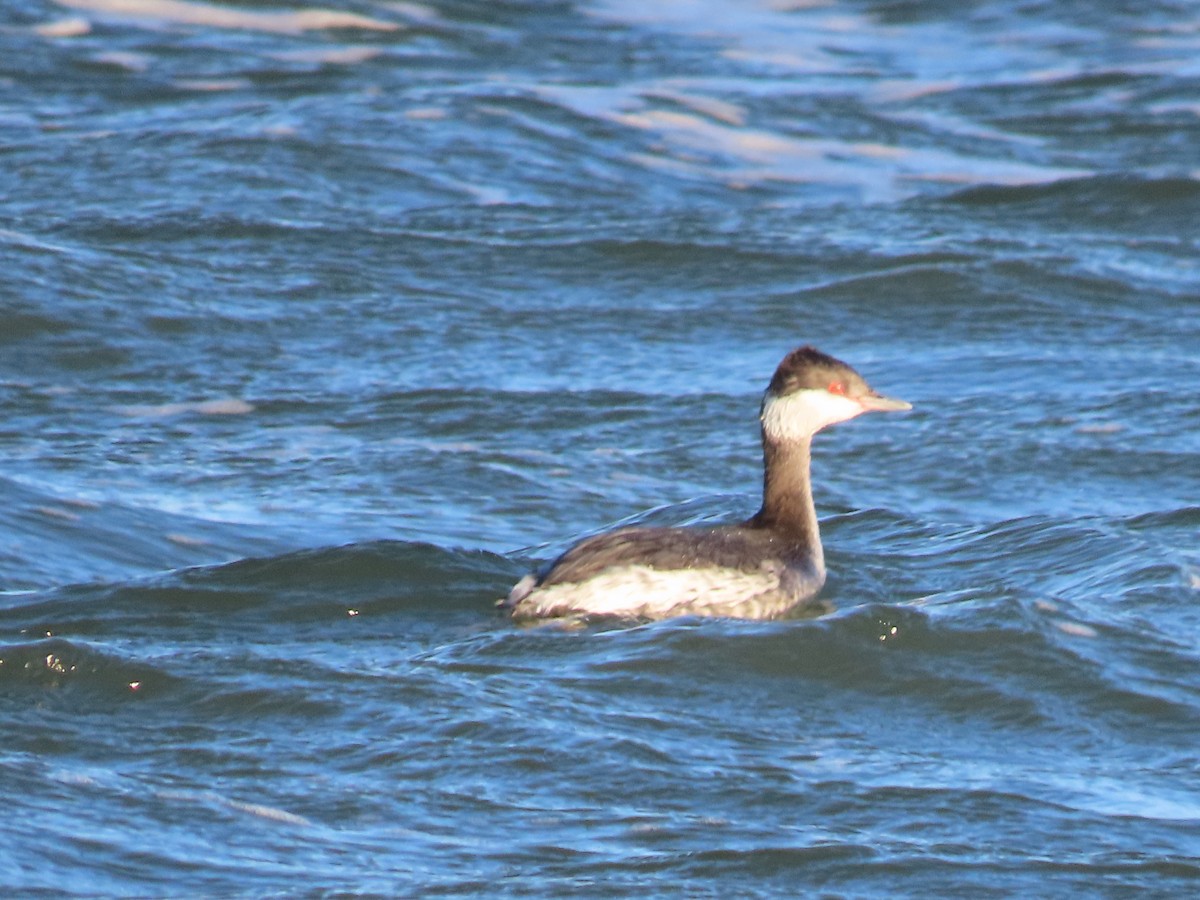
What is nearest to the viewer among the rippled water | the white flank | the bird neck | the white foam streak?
the rippled water

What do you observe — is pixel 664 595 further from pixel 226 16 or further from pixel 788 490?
pixel 226 16

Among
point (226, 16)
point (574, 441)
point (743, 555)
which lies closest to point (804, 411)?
point (743, 555)

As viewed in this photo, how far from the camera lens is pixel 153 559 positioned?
Answer: 805cm

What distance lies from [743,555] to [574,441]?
218 centimetres

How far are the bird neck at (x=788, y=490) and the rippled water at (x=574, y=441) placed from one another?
0.37m

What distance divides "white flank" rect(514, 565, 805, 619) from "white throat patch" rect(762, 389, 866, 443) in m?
0.67

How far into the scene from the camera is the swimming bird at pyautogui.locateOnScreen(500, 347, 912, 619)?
286 inches

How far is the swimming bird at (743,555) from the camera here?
23.8 feet

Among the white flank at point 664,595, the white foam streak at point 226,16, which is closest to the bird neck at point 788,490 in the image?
the white flank at point 664,595

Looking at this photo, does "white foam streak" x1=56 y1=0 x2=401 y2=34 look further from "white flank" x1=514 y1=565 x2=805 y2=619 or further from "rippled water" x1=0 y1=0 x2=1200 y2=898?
"white flank" x1=514 y1=565 x2=805 y2=619

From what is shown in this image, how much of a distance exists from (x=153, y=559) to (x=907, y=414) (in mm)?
3855

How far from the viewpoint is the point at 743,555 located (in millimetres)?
7656

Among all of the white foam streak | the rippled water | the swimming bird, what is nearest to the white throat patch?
the swimming bird

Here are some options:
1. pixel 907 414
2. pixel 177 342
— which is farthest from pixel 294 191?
pixel 907 414
